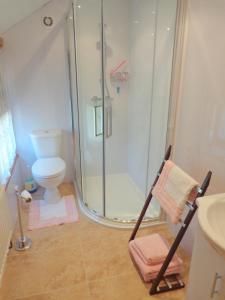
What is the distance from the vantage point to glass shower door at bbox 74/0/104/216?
253 cm

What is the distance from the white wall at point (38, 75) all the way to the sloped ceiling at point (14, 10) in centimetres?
13

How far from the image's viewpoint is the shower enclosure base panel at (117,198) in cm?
241

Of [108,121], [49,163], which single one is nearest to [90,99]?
[108,121]

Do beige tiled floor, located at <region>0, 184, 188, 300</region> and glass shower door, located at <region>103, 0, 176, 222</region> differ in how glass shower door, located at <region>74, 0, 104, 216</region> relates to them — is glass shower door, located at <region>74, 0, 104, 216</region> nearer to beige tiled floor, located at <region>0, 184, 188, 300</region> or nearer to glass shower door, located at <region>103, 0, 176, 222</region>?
glass shower door, located at <region>103, 0, 176, 222</region>

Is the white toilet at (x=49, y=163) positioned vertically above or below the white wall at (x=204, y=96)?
below

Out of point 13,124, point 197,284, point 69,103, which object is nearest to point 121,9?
point 69,103

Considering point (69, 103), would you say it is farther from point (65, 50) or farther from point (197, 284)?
point (197, 284)

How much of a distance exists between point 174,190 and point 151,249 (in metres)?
0.52

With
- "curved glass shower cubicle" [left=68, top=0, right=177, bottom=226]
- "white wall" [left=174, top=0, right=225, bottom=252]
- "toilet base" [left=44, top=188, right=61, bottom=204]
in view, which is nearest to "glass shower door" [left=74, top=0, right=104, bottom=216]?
"curved glass shower cubicle" [left=68, top=0, right=177, bottom=226]

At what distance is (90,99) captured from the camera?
285 centimetres

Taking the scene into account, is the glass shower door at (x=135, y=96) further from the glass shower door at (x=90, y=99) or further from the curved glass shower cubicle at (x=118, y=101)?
the glass shower door at (x=90, y=99)

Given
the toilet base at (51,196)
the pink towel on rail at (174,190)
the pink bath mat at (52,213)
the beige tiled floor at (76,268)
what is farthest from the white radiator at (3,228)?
the pink towel on rail at (174,190)

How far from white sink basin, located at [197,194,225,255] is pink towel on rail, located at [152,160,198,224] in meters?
0.27

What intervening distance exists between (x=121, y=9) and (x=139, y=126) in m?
1.37
